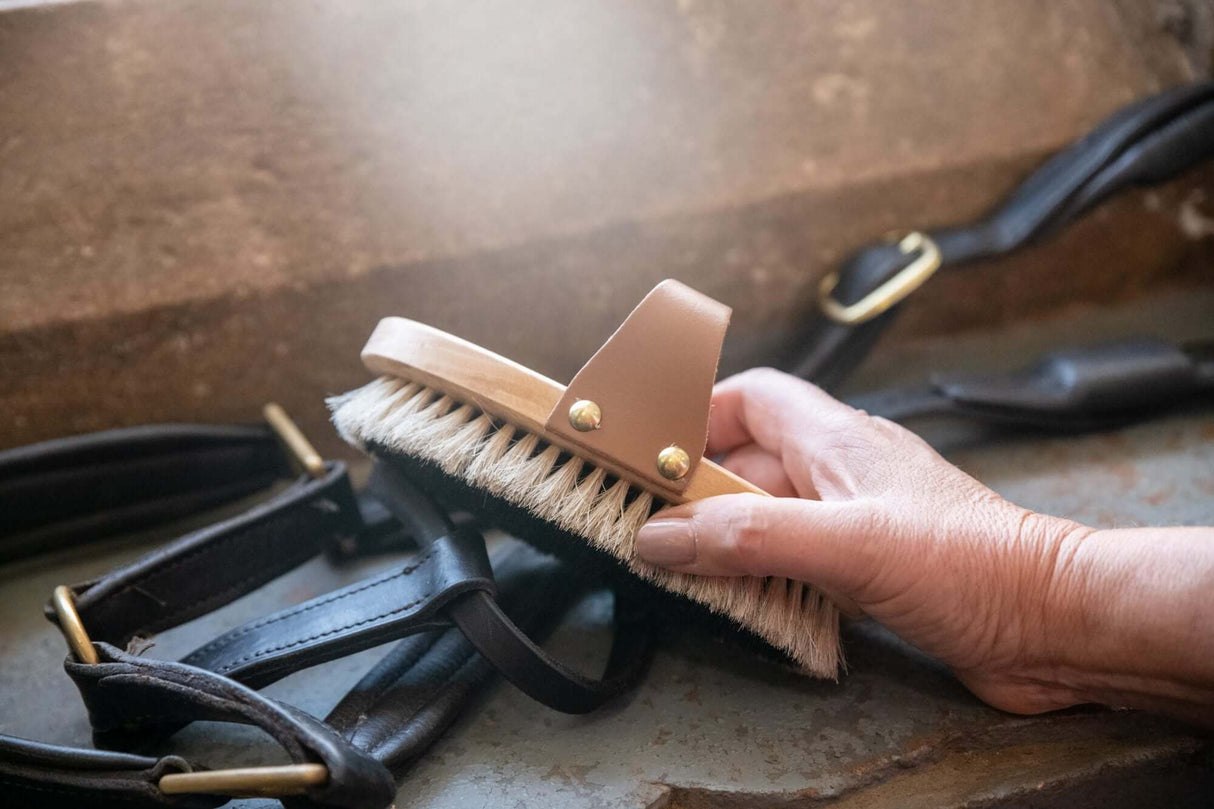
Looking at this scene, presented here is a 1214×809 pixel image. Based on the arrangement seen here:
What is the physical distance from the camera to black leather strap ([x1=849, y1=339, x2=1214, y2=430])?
1.16 metres

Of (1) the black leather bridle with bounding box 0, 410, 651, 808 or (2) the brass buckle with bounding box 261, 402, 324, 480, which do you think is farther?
(2) the brass buckle with bounding box 261, 402, 324, 480

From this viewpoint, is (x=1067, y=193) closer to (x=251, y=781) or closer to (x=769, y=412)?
(x=769, y=412)

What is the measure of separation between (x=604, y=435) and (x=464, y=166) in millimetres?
589

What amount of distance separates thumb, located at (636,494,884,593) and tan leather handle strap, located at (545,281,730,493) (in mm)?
45

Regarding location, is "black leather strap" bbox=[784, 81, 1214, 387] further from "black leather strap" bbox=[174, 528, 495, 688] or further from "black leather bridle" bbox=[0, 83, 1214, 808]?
"black leather strap" bbox=[174, 528, 495, 688]

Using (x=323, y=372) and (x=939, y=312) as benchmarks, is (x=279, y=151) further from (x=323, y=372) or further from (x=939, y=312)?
(x=939, y=312)

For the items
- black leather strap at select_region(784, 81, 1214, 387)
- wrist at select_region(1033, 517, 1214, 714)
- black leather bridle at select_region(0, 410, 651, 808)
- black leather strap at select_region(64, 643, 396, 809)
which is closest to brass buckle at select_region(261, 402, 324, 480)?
black leather bridle at select_region(0, 410, 651, 808)

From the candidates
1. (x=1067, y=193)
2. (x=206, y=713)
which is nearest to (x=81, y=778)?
(x=206, y=713)

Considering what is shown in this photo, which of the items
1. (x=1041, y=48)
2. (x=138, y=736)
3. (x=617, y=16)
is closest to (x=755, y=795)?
(x=138, y=736)

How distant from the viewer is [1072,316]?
4.63 feet

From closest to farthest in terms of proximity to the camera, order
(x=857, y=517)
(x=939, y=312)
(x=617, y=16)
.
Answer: (x=857, y=517) → (x=617, y=16) → (x=939, y=312)

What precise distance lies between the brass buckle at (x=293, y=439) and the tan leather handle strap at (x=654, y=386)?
0.41 metres

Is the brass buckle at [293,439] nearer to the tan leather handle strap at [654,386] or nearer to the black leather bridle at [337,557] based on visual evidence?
the black leather bridle at [337,557]

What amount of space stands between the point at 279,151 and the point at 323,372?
0.29 m
